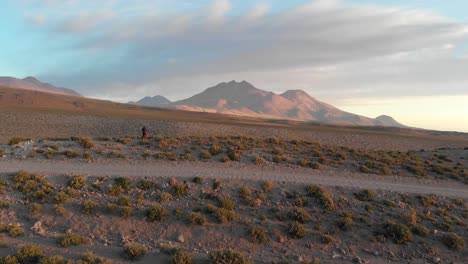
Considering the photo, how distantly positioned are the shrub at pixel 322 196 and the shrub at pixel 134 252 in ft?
26.8

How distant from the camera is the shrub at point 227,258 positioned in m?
10.1

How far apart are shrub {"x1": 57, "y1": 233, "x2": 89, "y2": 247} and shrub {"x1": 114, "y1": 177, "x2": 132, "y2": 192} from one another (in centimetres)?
437

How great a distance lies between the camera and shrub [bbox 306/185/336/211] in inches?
598

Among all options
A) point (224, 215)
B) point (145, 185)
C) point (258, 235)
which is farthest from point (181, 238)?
point (145, 185)

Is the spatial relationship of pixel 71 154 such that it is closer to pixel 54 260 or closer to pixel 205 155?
pixel 205 155

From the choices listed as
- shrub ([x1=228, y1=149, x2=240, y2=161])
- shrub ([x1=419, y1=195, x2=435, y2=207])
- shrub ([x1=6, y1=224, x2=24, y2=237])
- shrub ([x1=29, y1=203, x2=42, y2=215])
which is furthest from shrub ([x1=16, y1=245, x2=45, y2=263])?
shrub ([x1=419, y1=195, x2=435, y2=207])

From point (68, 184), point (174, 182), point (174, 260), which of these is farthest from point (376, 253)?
point (68, 184)

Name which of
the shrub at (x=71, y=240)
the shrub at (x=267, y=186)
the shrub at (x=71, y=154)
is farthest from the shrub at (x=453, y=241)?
the shrub at (x=71, y=154)

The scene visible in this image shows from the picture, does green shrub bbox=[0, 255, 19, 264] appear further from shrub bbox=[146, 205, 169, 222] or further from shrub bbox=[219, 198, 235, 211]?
shrub bbox=[219, 198, 235, 211]

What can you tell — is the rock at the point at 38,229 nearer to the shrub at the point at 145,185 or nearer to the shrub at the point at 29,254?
the shrub at the point at 29,254

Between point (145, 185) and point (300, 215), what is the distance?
7025mm

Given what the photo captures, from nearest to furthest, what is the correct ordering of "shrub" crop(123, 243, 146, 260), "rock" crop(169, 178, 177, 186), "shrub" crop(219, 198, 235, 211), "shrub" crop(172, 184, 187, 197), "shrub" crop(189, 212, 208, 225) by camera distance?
1. "shrub" crop(123, 243, 146, 260)
2. "shrub" crop(189, 212, 208, 225)
3. "shrub" crop(219, 198, 235, 211)
4. "shrub" crop(172, 184, 187, 197)
5. "rock" crop(169, 178, 177, 186)

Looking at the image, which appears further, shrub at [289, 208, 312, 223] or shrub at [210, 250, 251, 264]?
shrub at [289, 208, 312, 223]

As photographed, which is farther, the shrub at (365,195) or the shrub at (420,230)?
the shrub at (365,195)
